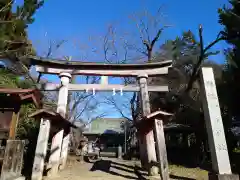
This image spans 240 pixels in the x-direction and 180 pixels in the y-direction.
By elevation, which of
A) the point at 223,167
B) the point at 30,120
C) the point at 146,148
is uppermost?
the point at 30,120

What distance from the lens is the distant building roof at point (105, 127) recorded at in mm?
30284

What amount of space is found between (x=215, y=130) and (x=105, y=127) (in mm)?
27008

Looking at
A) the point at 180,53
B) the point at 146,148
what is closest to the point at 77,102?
the point at 180,53

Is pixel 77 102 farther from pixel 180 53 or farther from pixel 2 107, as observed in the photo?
pixel 2 107

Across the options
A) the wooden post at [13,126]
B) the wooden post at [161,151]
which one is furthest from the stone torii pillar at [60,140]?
the wooden post at [161,151]

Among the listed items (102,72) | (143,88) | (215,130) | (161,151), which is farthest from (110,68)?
(215,130)

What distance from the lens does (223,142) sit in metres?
6.47

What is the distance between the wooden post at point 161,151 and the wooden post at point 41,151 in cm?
420

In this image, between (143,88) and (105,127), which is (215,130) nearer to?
(143,88)

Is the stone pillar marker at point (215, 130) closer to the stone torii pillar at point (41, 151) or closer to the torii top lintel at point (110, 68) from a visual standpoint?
the torii top lintel at point (110, 68)

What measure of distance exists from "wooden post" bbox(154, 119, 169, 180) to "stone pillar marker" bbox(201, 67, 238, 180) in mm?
1563

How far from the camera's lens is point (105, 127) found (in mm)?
32625

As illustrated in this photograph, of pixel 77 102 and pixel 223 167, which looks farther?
pixel 77 102

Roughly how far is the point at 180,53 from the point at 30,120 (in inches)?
503
